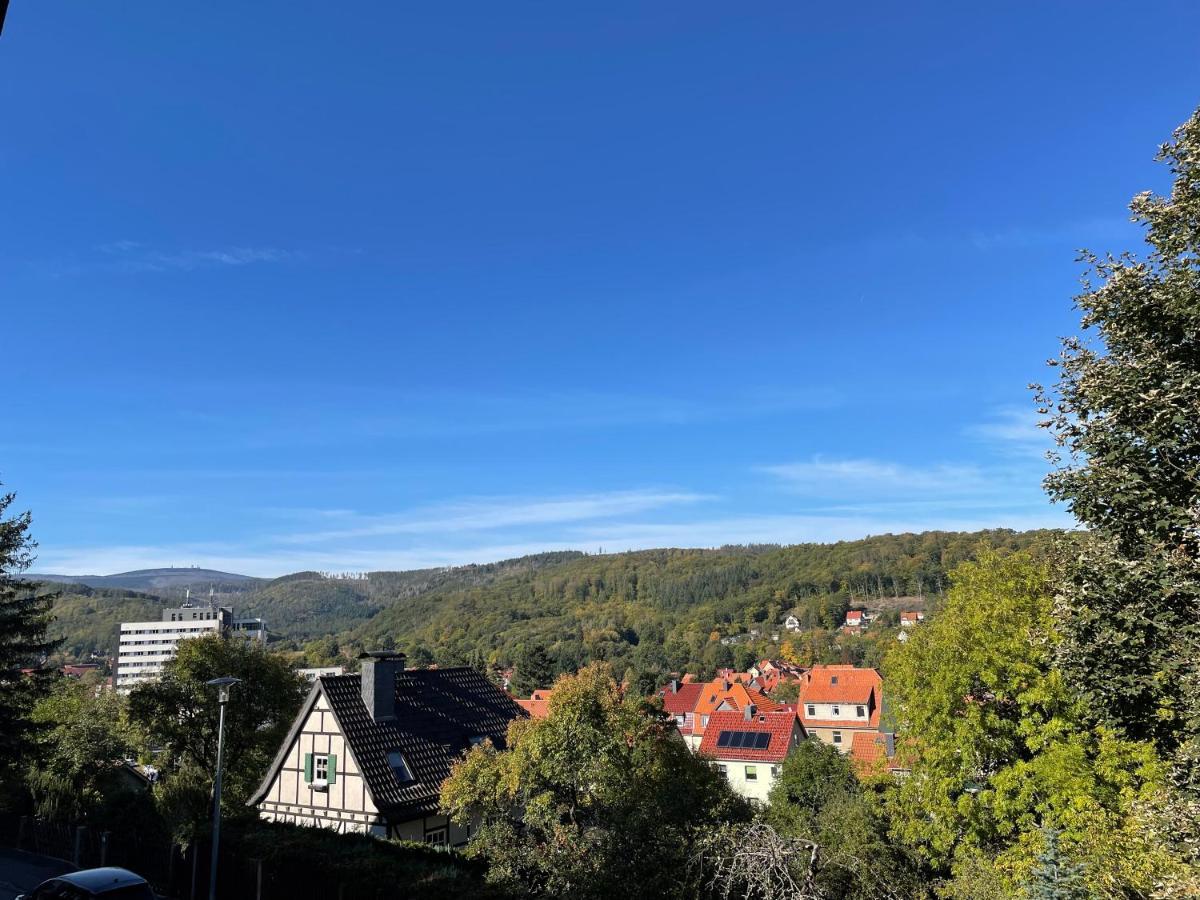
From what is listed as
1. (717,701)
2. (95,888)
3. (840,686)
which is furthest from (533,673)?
(95,888)

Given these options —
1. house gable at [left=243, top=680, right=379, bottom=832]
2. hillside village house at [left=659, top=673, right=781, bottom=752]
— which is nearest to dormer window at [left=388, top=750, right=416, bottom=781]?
house gable at [left=243, top=680, right=379, bottom=832]

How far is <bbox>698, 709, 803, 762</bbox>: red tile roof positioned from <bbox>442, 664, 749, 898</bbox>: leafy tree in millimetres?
31844

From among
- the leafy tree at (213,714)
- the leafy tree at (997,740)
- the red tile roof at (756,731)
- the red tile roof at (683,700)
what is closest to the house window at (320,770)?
the leafy tree at (213,714)

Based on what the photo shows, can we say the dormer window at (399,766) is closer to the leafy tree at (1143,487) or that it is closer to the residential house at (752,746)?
the leafy tree at (1143,487)

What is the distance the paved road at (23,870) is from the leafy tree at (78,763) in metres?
1.15

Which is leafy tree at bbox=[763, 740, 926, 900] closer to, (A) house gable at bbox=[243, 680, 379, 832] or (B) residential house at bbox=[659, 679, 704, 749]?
(A) house gable at bbox=[243, 680, 379, 832]

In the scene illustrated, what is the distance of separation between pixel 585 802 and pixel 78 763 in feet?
61.7

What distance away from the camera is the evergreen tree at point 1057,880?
12.6 m

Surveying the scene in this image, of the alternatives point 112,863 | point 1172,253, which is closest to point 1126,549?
point 1172,253

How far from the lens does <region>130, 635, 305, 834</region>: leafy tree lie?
90.6ft

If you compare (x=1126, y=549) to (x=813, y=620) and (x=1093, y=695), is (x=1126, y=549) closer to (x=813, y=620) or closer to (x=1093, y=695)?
(x=1093, y=695)

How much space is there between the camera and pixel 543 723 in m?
16.1

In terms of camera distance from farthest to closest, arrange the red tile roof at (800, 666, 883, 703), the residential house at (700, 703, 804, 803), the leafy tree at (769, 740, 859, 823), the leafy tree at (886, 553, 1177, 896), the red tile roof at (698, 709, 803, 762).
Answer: the red tile roof at (800, 666, 883, 703) < the red tile roof at (698, 709, 803, 762) < the residential house at (700, 703, 804, 803) < the leafy tree at (769, 740, 859, 823) < the leafy tree at (886, 553, 1177, 896)

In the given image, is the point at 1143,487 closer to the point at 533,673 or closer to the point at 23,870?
the point at 23,870
